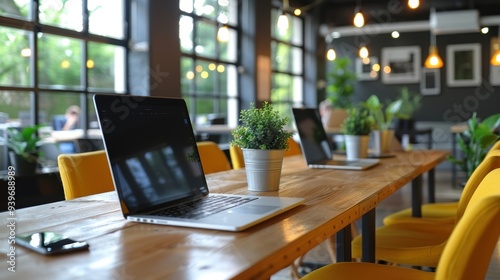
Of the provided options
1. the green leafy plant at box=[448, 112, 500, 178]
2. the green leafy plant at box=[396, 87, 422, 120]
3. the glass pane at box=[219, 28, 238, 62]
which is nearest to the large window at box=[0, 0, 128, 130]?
the glass pane at box=[219, 28, 238, 62]

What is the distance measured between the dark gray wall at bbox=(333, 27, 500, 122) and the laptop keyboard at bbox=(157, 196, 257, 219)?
1096cm

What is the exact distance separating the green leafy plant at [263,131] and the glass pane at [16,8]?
332cm

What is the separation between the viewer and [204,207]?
1.42 meters

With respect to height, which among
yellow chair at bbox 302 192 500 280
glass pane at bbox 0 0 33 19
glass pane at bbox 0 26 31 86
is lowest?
yellow chair at bbox 302 192 500 280

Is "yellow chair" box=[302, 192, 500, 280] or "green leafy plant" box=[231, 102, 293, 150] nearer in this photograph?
"yellow chair" box=[302, 192, 500, 280]

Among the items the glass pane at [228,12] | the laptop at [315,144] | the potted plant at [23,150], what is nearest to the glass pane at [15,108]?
the potted plant at [23,150]

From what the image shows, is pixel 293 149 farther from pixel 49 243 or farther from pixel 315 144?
pixel 49 243

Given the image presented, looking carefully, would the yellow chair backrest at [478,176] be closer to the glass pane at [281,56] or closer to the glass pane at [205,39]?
the glass pane at [205,39]

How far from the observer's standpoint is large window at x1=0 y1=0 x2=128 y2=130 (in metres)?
4.36

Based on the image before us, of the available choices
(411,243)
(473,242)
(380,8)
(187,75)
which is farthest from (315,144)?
(380,8)

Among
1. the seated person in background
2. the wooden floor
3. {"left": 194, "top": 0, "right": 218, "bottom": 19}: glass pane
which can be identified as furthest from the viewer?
{"left": 194, "top": 0, "right": 218, "bottom": 19}: glass pane

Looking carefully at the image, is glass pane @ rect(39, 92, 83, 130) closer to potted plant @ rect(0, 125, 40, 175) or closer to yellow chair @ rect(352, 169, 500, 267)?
potted plant @ rect(0, 125, 40, 175)

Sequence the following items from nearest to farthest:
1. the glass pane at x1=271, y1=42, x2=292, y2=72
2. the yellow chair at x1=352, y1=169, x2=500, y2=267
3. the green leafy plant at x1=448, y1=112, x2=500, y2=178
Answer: the yellow chair at x1=352, y1=169, x2=500, y2=267 < the green leafy plant at x1=448, y1=112, x2=500, y2=178 < the glass pane at x1=271, y1=42, x2=292, y2=72

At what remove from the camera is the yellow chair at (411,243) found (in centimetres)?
196
